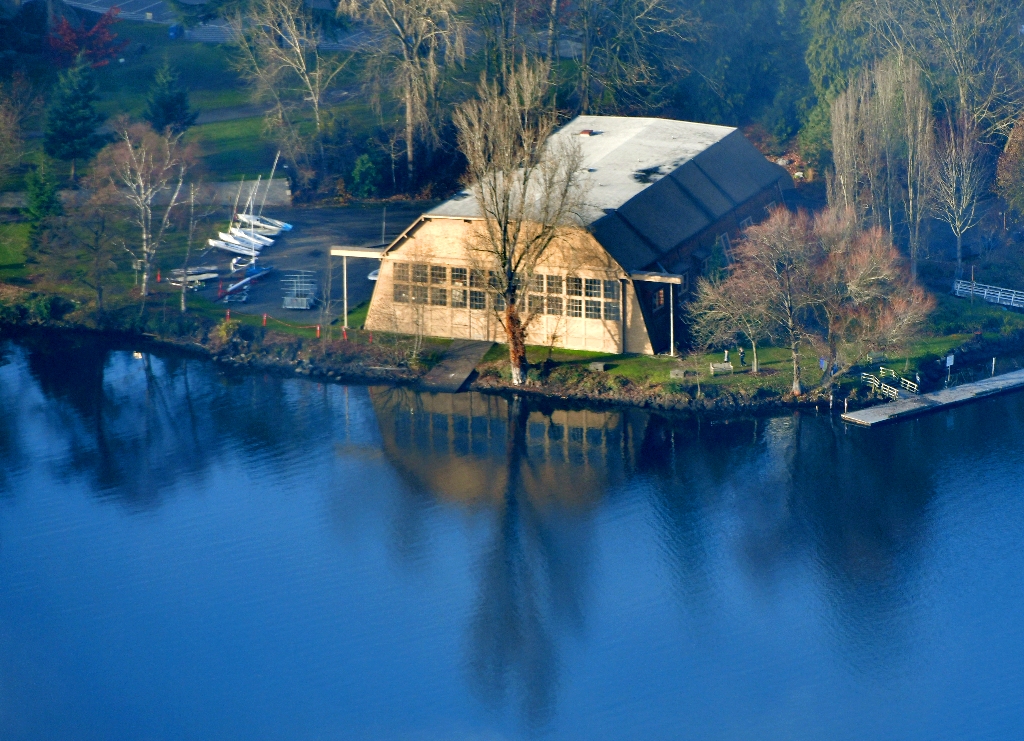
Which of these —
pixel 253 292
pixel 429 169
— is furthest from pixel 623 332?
pixel 429 169

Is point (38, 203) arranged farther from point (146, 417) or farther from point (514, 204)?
point (514, 204)

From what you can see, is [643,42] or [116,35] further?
[116,35]

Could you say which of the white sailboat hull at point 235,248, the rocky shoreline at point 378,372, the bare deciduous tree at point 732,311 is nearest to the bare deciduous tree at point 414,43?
the white sailboat hull at point 235,248

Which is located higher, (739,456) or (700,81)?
(700,81)

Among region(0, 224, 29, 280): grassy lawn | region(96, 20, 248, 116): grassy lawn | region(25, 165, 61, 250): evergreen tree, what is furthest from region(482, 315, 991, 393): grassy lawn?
region(96, 20, 248, 116): grassy lawn

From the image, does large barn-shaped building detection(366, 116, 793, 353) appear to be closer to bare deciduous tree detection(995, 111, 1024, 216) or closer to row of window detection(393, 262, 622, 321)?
row of window detection(393, 262, 622, 321)

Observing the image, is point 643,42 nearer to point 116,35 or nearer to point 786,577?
point 116,35
